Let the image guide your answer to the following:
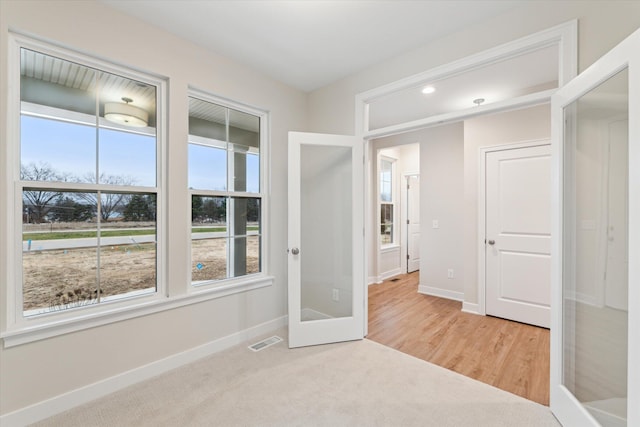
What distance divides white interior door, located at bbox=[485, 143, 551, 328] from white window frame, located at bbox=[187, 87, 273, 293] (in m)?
2.69

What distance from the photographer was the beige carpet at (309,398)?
1759mm

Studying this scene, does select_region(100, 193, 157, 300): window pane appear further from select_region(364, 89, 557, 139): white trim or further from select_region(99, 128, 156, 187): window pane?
select_region(364, 89, 557, 139): white trim

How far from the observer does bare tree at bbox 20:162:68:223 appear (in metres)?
1.81

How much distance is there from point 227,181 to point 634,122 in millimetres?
2746

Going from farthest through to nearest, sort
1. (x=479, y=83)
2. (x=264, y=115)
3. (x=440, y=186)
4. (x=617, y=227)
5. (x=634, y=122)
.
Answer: (x=440, y=186), (x=264, y=115), (x=479, y=83), (x=617, y=227), (x=634, y=122)

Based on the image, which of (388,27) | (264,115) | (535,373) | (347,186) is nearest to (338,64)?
(388,27)

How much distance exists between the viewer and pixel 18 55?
177 cm

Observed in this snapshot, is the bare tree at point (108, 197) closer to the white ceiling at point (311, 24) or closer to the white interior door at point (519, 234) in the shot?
the white ceiling at point (311, 24)

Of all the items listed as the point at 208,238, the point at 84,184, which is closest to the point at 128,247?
the point at 84,184

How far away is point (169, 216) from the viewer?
2.34m

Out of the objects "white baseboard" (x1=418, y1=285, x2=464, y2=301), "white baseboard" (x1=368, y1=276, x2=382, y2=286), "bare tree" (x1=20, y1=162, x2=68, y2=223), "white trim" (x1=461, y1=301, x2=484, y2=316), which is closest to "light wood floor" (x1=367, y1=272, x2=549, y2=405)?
"white trim" (x1=461, y1=301, x2=484, y2=316)

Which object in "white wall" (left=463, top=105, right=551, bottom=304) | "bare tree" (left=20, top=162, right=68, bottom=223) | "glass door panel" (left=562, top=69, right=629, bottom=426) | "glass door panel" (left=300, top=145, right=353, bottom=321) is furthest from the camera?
"white wall" (left=463, top=105, right=551, bottom=304)

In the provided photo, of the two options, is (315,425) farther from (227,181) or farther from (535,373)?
(227,181)

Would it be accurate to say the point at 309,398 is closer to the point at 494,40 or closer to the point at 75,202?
the point at 75,202
